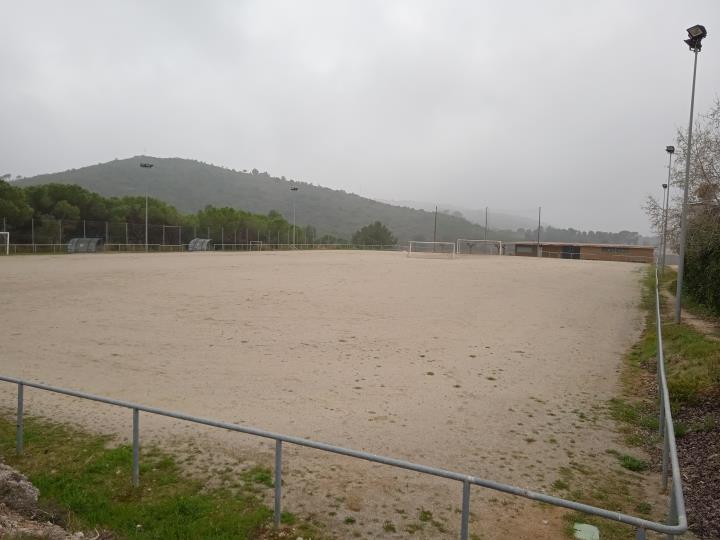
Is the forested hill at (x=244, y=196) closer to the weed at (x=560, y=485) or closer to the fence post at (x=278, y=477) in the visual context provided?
the weed at (x=560, y=485)

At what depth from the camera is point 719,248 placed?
14.0m

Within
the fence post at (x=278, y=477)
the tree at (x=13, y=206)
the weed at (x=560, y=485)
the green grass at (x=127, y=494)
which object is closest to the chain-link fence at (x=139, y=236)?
the tree at (x=13, y=206)

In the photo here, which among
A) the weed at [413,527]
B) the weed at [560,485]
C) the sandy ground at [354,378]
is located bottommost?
the weed at [413,527]

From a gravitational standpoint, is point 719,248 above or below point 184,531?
above

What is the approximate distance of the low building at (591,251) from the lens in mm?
69875

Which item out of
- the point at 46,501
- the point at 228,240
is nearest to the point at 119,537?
the point at 46,501

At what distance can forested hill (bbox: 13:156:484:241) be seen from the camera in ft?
475

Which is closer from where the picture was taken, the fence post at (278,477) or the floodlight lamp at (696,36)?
the fence post at (278,477)

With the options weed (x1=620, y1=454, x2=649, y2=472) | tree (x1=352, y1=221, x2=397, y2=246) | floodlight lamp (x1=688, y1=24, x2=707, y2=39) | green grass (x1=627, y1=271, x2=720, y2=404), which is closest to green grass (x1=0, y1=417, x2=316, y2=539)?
weed (x1=620, y1=454, x2=649, y2=472)

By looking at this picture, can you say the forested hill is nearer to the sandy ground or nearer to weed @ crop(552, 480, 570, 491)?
the sandy ground

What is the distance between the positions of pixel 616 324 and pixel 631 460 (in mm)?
10505

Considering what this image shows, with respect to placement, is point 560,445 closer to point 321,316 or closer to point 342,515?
point 342,515

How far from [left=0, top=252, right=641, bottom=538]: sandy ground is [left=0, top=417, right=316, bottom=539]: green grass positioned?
0.41m

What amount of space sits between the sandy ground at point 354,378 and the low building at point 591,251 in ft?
186
